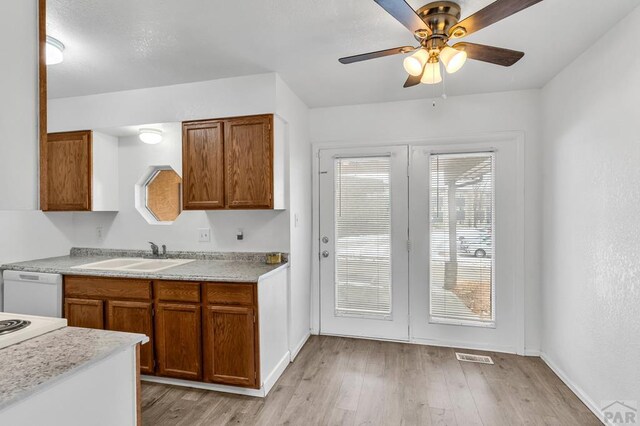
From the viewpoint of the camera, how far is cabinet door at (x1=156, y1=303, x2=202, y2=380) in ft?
8.09

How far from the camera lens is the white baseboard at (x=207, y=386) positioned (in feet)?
7.93

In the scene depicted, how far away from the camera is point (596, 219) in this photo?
220 centimetres

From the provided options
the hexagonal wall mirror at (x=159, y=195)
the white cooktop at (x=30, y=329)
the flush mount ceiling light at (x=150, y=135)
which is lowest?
the white cooktop at (x=30, y=329)

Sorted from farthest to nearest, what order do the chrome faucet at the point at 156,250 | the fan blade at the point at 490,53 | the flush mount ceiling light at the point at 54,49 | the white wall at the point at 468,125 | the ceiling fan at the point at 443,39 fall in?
the chrome faucet at the point at 156,250
the white wall at the point at 468,125
the flush mount ceiling light at the point at 54,49
the fan blade at the point at 490,53
the ceiling fan at the point at 443,39

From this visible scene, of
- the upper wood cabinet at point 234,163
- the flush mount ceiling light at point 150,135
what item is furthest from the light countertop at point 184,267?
the flush mount ceiling light at point 150,135

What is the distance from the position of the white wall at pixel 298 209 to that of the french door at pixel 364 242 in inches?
7.3

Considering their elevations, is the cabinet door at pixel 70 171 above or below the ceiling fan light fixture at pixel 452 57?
below

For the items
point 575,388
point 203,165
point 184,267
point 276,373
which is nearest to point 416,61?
point 203,165

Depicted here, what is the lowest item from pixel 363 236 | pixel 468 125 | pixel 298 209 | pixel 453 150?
pixel 363 236

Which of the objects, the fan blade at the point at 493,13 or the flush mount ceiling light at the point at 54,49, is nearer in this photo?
the fan blade at the point at 493,13

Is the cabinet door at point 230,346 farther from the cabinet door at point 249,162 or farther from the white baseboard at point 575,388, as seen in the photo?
the white baseboard at point 575,388

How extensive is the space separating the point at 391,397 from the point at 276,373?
919mm

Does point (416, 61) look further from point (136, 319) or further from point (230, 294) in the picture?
point (136, 319)

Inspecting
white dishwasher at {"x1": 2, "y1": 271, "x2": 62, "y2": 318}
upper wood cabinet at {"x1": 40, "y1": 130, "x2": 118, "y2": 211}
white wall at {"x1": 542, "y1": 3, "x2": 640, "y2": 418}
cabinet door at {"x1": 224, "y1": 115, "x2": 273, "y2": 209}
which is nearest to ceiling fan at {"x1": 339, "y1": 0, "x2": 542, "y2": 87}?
white wall at {"x1": 542, "y1": 3, "x2": 640, "y2": 418}
